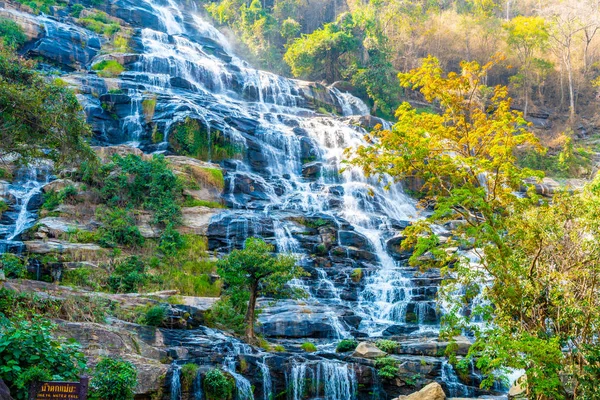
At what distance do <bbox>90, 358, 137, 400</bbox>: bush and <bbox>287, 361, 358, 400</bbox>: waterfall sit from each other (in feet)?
13.9

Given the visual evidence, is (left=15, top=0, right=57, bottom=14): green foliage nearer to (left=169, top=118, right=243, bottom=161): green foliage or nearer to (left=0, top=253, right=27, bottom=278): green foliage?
(left=169, top=118, right=243, bottom=161): green foliage

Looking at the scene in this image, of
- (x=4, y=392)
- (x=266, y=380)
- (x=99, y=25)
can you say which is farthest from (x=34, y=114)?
(x=99, y=25)

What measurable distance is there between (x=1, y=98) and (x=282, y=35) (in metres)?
40.6

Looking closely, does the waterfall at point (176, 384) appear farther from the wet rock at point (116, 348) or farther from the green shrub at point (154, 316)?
the green shrub at point (154, 316)

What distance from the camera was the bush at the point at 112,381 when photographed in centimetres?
859

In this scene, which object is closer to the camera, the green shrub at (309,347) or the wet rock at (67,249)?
the green shrub at (309,347)

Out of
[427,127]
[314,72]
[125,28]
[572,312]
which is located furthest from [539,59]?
[572,312]

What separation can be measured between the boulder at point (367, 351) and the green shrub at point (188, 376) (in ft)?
14.1

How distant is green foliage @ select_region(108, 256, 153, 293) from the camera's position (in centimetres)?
1644

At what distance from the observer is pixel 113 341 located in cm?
1058

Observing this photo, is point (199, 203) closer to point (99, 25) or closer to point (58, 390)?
point (58, 390)

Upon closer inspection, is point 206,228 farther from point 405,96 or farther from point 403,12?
point 403,12

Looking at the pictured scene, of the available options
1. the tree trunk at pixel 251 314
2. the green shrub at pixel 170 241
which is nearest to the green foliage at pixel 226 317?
the tree trunk at pixel 251 314

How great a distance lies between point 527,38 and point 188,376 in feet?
131
